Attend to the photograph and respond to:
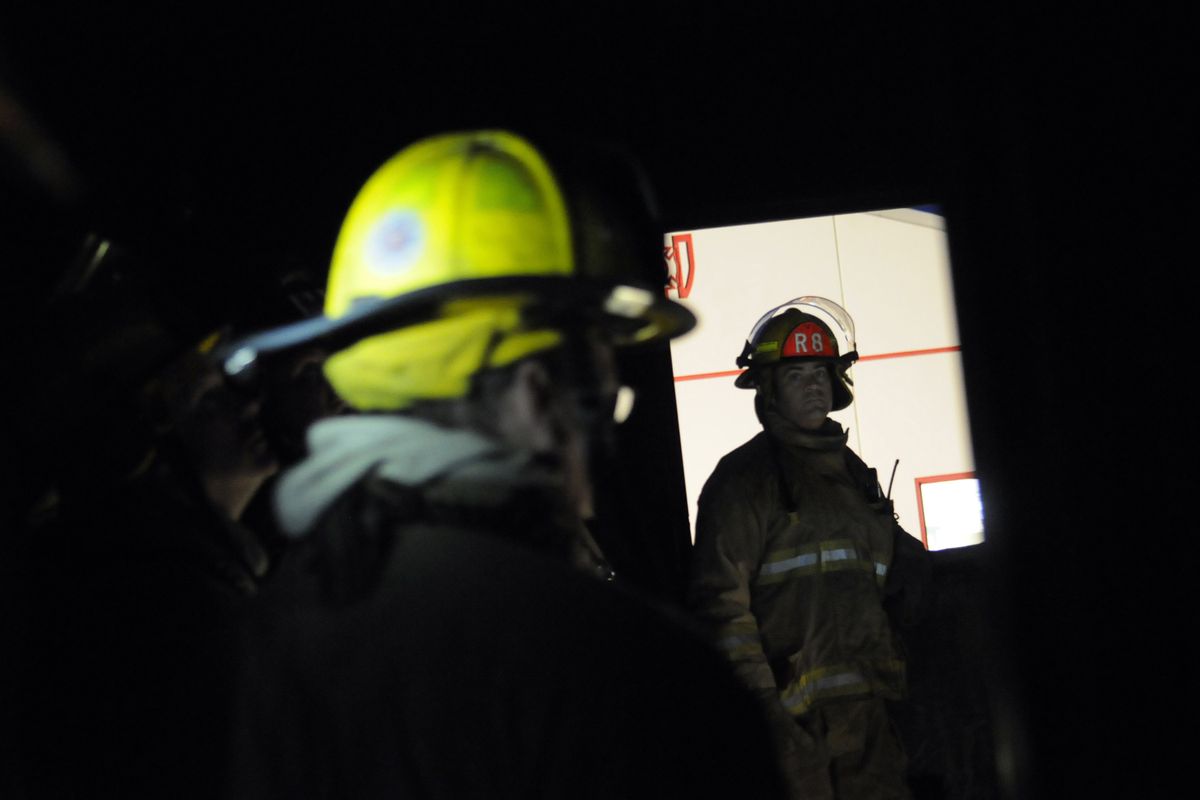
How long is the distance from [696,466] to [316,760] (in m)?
3.10

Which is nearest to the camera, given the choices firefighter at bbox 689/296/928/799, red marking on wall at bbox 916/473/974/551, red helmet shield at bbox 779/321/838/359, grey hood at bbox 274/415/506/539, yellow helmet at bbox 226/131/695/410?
grey hood at bbox 274/415/506/539

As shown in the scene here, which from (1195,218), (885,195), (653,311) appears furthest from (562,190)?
(885,195)

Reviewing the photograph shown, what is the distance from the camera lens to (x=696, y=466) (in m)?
4.24

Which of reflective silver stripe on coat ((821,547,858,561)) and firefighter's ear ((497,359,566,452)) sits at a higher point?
firefighter's ear ((497,359,566,452))

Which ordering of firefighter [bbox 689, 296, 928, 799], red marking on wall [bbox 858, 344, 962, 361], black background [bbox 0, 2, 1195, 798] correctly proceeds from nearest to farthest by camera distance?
black background [bbox 0, 2, 1195, 798] < firefighter [bbox 689, 296, 928, 799] < red marking on wall [bbox 858, 344, 962, 361]

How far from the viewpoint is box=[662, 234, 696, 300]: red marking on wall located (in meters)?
4.38

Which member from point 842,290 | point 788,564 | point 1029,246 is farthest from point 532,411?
point 842,290

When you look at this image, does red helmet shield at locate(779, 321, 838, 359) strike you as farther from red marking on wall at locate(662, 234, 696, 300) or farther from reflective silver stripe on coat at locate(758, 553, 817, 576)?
reflective silver stripe on coat at locate(758, 553, 817, 576)

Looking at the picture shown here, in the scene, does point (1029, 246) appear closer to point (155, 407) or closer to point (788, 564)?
point (788, 564)

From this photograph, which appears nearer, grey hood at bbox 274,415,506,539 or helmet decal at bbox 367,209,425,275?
grey hood at bbox 274,415,506,539

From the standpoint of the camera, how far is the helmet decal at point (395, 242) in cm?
157

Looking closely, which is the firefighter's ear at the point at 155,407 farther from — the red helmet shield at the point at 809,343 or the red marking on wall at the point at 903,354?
the red marking on wall at the point at 903,354

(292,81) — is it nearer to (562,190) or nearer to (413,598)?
(562,190)

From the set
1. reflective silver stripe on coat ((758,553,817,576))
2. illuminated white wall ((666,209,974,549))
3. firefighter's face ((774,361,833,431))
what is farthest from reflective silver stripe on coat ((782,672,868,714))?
illuminated white wall ((666,209,974,549))
